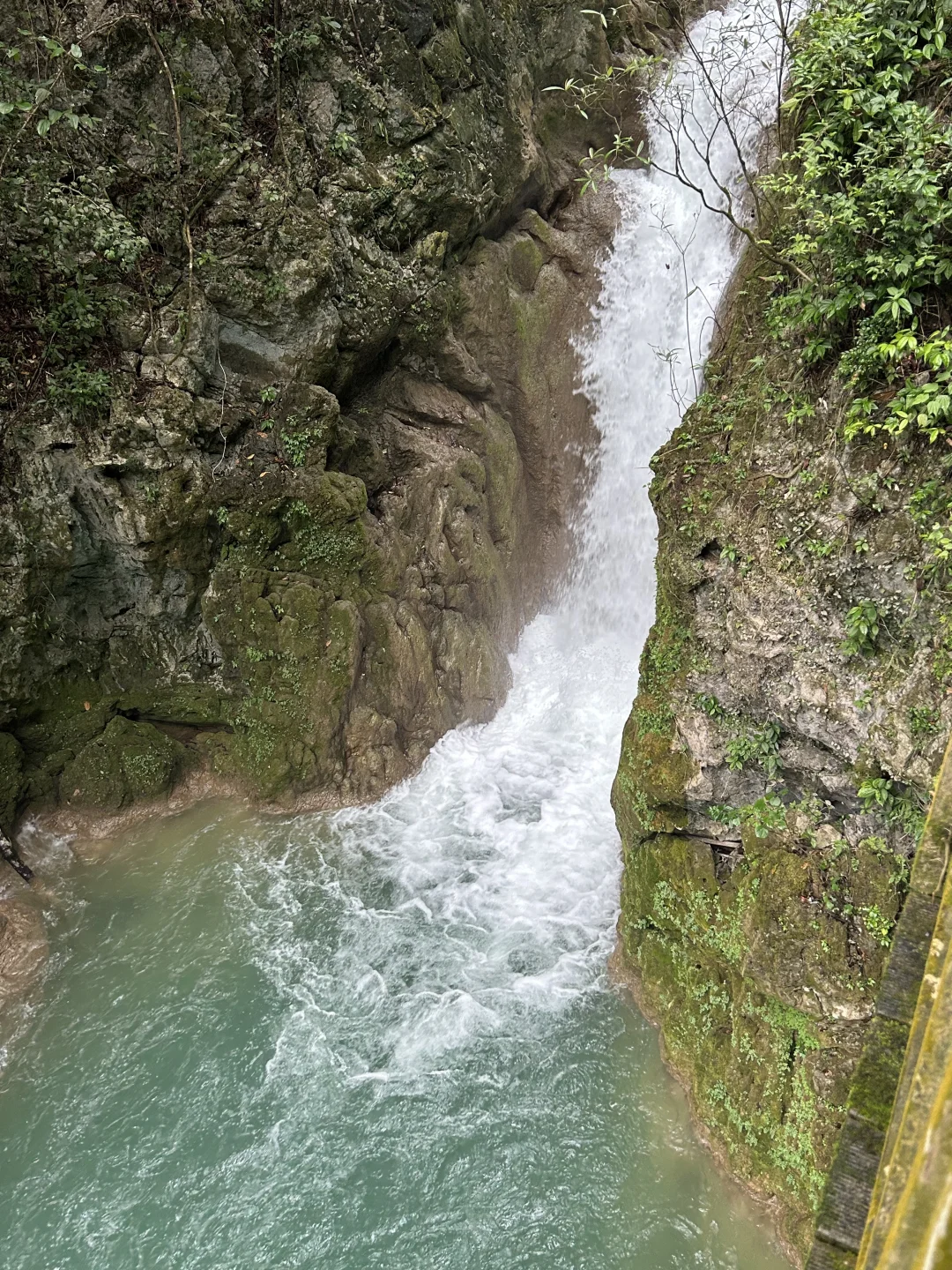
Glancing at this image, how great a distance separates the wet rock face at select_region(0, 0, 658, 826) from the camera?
8562mm

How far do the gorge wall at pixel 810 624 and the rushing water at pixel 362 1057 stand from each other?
931 mm

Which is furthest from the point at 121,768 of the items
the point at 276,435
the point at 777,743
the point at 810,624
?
the point at 810,624

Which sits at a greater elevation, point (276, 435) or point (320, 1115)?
point (276, 435)

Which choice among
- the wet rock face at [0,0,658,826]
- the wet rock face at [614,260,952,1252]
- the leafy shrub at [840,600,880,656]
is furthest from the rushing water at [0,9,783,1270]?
the leafy shrub at [840,600,880,656]

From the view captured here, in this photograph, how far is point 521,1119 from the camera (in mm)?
6191

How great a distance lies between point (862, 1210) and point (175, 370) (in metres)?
9.58

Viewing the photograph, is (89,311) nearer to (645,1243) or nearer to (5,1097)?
(5,1097)

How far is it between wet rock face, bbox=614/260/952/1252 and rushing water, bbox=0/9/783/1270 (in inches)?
33.2

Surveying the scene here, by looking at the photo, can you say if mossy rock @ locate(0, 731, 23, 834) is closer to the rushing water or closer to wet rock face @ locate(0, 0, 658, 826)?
wet rock face @ locate(0, 0, 658, 826)

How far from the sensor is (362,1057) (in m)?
6.71

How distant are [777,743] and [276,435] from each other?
7267 millimetres

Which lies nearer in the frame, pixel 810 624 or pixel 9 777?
pixel 810 624

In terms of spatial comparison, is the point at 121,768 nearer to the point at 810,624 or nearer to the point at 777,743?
the point at 777,743

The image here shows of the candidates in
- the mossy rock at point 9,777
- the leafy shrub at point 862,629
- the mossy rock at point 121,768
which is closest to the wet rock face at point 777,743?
the leafy shrub at point 862,629
